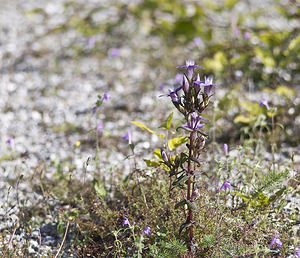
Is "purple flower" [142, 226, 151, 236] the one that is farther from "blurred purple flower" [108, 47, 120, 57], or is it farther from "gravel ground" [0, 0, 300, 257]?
"blurred purple flower" [108, 47, 120, 57]

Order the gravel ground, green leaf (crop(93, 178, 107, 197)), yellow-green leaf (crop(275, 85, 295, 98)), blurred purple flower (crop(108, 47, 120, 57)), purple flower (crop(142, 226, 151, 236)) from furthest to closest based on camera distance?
blurred purple flower (crop(108, 47, 120, 57)) → yellow-green leaf (crop(275, 85, 295, 98)) → the gravel ground → green leaf (crop(93, 178, 107, 197)) → purple flower (crop(142, 226, 151, 236))

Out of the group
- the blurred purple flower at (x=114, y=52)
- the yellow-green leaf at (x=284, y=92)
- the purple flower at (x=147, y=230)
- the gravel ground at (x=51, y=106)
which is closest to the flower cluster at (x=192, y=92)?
the purple flower at (x=147, y=230)

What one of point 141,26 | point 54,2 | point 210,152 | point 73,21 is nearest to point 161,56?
point 141,26

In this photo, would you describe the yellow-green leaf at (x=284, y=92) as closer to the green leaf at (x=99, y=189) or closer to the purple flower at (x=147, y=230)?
the green leaf at (x=99, y=189)

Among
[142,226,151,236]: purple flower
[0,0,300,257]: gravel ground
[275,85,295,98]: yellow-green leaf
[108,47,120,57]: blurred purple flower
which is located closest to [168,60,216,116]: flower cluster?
[142,226,151,236]: purple flower

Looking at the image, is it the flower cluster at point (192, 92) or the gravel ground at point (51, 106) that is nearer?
the flower cluster at point (192, 92)

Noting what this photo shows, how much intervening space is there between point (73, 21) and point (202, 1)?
2.02m

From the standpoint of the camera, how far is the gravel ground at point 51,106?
306cm

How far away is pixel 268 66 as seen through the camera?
4438 millimetres

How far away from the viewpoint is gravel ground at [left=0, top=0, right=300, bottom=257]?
120 inches

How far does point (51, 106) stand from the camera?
4.60m

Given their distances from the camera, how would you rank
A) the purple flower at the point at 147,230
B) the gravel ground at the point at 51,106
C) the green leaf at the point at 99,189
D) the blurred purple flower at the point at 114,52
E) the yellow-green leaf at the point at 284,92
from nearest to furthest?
the purple flower at the point at 147,230, the green leaf at the point at 99,189, the gravel ground at the point at 51,106, the yellow-green leaf at the point at 284,92, the blurred purple flower at the point at 114,52

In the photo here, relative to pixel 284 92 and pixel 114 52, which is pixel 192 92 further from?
pixel 114 52

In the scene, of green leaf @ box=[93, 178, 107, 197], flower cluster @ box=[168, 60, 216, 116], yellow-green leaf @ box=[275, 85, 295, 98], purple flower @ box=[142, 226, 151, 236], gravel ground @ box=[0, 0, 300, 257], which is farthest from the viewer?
yellow-green leaf @ box=[275, 85, 295, 98]
